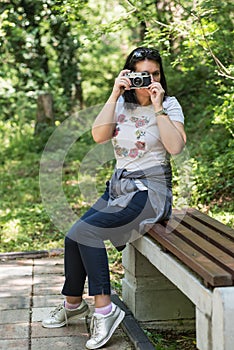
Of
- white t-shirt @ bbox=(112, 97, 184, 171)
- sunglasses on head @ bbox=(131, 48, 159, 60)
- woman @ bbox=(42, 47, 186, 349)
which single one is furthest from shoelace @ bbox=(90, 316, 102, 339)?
sunglasses on head @ bbox=(131, 48, 159, 60)

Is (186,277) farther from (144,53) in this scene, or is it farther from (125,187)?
(144,53)

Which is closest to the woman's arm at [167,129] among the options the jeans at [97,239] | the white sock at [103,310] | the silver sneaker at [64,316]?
the jeans at [97,239]

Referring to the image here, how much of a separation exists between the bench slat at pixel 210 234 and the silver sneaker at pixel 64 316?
71 cm

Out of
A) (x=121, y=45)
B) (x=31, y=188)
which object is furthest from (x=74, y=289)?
(x=121, y=45)

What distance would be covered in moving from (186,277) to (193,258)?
0.09m

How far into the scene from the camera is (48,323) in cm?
358

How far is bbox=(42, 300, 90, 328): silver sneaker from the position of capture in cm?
357

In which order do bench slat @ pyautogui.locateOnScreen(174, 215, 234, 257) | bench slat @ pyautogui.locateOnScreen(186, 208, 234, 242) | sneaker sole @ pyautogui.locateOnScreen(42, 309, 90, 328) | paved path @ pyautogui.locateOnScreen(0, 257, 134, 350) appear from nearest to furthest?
bench slat @ pyautogui.locateOnScreen(174, 215, 234, 257) → bench slat @ pyautogui.locateOnScreen(186, 208, 234, 242) → paved path @ pyautogui.locateOnScreen(0, 257, 134, 350) → sneaker sole @ pyautogui.locateOnScreen(42, 309, 90, 328)

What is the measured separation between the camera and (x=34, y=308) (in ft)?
13.0

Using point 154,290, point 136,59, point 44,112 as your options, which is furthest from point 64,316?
point 44,112

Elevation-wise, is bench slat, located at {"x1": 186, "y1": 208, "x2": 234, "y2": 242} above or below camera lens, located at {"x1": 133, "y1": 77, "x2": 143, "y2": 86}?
below

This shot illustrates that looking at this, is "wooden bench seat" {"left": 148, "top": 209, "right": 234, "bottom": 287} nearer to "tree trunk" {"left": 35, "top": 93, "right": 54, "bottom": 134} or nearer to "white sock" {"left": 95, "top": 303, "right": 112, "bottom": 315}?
"white sock" {"left": 95, "top": 303, "right": 112, "bottom": 315}

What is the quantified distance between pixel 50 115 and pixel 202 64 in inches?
101

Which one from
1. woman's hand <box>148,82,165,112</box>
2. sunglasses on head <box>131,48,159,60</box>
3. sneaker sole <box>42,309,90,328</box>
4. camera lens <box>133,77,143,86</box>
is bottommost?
sneaker sole <box>42,309,90,328</box>
